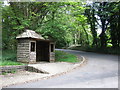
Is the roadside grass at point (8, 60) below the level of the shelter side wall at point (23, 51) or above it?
below

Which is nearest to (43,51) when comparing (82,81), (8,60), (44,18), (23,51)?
(23,51)

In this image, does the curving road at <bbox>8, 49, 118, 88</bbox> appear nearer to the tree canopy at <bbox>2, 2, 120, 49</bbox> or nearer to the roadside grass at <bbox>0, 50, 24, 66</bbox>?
the roadside grass at <bbox>0, 50, 24, 66</bbox>

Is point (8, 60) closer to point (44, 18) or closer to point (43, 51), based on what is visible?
point (43, 51)

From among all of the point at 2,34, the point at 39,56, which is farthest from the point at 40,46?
the point at 2,34

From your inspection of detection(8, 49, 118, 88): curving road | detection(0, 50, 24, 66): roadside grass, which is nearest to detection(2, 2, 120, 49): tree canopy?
detection(0, 50, 24, 66): roadside grass

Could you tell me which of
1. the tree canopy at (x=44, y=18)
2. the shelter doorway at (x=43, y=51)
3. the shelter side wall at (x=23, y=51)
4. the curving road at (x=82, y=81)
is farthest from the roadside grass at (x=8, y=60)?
the curving road at (x=82, y=81)

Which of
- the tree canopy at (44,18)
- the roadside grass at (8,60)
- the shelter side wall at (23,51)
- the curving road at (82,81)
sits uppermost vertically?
the tree canopy at (44,18)

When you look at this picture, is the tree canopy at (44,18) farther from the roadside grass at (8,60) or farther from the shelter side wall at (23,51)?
the roadside grass at (8,60)

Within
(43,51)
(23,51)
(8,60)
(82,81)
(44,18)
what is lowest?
(82,81)

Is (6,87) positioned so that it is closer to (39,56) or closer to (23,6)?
(39,56)

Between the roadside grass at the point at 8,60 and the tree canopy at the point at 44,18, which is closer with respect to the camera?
the roadside grass at the point at 8,60

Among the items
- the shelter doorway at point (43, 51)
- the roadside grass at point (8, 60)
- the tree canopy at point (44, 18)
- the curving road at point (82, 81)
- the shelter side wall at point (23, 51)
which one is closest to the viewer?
the curving road at point (82, 81)

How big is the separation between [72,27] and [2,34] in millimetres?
7679

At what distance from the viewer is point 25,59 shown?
11344 mm
